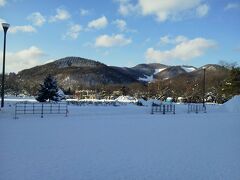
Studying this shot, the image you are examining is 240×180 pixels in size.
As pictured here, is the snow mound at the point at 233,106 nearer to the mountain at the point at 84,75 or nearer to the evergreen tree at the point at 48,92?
the evergreen tree at the point at 48,92

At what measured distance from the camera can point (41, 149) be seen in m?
10.9

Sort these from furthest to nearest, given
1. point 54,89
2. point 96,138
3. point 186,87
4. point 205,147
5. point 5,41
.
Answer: point 186,87, point 54,89, point 5,41, point 96,138, point 205,147

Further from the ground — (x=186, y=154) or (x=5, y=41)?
(x=5, y=41)

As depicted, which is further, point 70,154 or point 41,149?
point 41,149

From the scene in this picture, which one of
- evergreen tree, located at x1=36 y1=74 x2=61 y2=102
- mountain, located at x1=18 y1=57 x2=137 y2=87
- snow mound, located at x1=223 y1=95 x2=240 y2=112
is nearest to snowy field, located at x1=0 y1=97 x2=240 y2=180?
snow mound, located at x1=223 y1=95 x2=240 y2=112

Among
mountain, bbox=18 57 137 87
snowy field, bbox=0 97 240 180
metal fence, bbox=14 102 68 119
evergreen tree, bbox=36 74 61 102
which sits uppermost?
mountain, bbox=18 57 137 87

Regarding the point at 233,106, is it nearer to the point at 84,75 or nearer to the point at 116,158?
the point at 116,158

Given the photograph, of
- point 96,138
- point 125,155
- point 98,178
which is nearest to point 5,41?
point 96,138

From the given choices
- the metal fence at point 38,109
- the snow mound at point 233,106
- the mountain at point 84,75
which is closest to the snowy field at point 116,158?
the metal fence at point 38,109

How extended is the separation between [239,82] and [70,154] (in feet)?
199

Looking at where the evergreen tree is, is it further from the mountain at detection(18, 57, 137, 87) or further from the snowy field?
the mountain at detection(18, 57, 137, 87)

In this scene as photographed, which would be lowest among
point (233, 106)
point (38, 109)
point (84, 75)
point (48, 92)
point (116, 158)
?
point (116, 158)

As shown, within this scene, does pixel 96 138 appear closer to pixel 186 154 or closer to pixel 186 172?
pixel 186 154

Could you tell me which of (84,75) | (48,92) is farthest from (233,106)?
(84,75)
